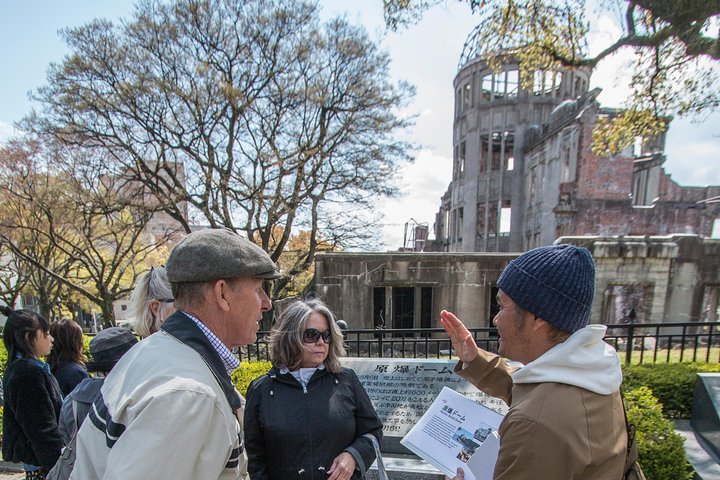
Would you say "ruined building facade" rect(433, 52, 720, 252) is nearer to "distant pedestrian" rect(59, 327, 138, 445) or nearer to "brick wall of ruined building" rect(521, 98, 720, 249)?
"brick wall of ruined building" rect(521, 98, 720, 249)

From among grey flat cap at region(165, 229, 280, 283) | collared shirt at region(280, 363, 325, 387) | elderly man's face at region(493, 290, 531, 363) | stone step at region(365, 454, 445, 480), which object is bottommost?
stone step at region(365, 454, 445, 480)

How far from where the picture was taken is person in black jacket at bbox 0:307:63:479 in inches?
108

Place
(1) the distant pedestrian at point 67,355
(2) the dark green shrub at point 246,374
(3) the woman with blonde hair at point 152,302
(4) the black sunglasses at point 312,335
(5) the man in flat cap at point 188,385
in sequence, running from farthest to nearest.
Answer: (2) the dark green shrub at point 246,374 < (1) the distant pedestrian at point 67,355 < (4) the black sunglasses at point 312,335 < (3) the woman with blonde hair at point 152,302 < (5) the man in flat cap at point 188,385

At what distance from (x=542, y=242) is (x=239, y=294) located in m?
23.1

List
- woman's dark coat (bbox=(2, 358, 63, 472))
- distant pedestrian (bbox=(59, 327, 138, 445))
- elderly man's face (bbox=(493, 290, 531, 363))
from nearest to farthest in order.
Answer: elderly man's face (bbox=(493, 290, 531, 363)) → distant pedestrian (bbox=(59, 327, 138, 445)) → woman's dark coat (bbox=(2, 358, 63, 472))

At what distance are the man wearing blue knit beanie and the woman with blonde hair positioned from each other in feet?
6.53

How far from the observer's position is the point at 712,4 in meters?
5.93

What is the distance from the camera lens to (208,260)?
131 centimetres

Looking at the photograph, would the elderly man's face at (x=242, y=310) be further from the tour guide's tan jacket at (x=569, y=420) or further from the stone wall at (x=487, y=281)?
the stone wall at (x=487, y=281)

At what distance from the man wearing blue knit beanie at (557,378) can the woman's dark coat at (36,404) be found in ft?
11.3

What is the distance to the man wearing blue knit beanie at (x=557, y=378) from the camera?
3.91 ft

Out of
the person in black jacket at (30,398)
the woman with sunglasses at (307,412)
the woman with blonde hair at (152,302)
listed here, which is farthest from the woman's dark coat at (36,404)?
the woman with sunglasses at (307,412)

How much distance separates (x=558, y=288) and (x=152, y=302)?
91.4 inches

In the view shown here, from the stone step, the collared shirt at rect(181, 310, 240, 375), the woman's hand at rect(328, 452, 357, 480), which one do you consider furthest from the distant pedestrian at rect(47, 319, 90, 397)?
the stone step
